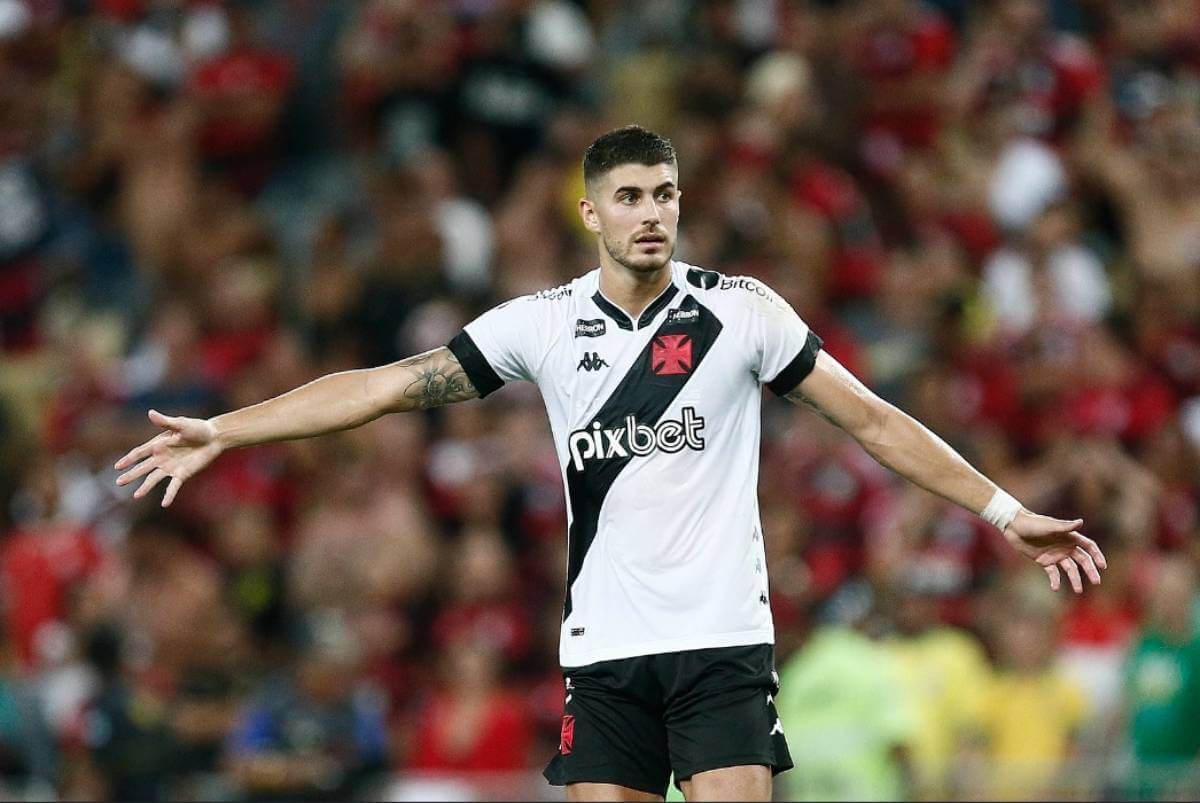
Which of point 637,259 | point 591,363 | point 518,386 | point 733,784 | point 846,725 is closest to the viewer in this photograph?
point 733,784

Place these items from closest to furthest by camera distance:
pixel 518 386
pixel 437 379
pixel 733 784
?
pixel 733 784, pixel 437 379, pixel 518 386

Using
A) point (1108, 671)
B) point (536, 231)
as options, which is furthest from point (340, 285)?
point (1108, 671)

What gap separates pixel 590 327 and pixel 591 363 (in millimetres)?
129

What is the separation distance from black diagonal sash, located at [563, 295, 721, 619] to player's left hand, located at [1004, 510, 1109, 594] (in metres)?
1.17

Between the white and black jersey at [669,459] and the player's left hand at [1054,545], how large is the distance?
2.77 ft

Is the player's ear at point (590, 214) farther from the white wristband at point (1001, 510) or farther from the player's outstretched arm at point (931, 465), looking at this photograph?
the white wristband at point (1001, 510)

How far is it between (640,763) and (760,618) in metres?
0.61

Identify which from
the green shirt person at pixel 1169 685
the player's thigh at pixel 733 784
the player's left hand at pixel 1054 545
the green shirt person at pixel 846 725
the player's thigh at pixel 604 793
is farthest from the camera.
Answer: the green shirt person at pixel 1169 685

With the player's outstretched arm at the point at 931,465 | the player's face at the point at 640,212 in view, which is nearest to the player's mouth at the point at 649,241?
the player's face at the point at 640,212

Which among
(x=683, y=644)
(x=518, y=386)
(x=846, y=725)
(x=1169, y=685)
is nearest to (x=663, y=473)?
(x=683, y=644)

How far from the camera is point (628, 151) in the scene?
6.52m

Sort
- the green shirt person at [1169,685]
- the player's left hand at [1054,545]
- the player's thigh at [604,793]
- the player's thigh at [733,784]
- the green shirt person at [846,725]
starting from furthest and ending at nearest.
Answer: the green shirt person at [1169,685] < the green shirt person at [846,725] < the player's left hand at [1054,545] < the player's thigh at [604,793] < the player's thigh at [733,784]

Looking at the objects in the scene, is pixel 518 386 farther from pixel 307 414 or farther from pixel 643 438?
pixel 643 438

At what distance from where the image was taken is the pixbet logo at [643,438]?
6445 mm
